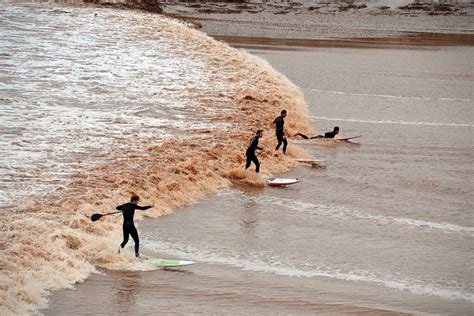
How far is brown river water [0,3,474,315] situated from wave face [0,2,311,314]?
8cm

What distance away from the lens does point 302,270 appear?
59.6ft

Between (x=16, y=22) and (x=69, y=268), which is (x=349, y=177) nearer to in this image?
(x=69, y=268)

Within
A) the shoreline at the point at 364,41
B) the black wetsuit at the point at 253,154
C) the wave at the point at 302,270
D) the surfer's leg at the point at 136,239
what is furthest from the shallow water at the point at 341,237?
the shoreline at the point at 364,41

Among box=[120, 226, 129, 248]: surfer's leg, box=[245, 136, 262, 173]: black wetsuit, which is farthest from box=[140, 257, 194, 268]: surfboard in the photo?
box=[245, 136, 262, 173]: black wetsuit

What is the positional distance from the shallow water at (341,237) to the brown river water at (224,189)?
2.2 inches

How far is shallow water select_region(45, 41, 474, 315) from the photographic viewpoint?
1645 cm

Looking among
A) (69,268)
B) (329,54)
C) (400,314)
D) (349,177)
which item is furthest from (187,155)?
(329,54)

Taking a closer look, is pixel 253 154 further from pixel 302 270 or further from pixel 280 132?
pixel 302 270

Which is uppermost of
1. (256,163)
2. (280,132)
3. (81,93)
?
(280,132)

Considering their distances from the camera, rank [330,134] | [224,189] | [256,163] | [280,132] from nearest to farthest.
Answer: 1. [224,189]
2. [256,163]
3. [280,132]
4. [330,134]

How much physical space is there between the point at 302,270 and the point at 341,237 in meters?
2.52

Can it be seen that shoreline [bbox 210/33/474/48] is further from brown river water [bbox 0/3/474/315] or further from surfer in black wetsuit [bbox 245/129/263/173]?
surfer in black wetsuit [bbox 245/129/263/173]

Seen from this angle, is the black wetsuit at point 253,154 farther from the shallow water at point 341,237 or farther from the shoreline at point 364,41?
the shoreline at point 364,41

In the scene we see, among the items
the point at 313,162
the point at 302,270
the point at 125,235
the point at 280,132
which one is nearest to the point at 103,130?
the point at 280,132
